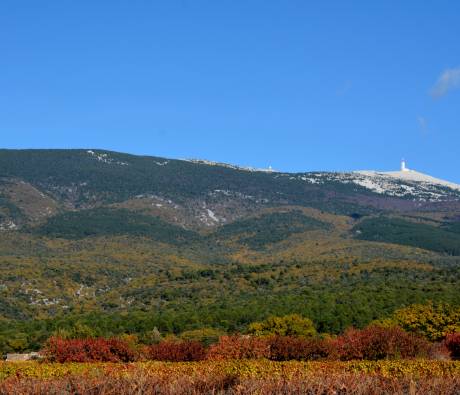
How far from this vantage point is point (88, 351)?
32.3 metres

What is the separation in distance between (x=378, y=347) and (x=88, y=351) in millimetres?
11415

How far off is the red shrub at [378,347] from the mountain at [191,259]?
86.0 ft

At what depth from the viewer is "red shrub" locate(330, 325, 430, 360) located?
3164 centimetres

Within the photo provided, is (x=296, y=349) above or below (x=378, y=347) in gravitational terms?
below

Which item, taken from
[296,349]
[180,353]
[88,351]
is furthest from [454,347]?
[88,351]

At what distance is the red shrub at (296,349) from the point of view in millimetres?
31938

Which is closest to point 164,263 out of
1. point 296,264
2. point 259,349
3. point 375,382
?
point 296,264

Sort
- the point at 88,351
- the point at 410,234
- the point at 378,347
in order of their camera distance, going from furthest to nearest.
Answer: the point at 410,234, the point at 88,351, the point at 378,347

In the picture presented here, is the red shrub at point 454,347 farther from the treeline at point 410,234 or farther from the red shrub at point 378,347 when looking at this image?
the treeline at point 410,234

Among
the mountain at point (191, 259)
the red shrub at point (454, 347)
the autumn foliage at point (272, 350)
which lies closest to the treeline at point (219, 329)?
the mountain at point (191, 259)

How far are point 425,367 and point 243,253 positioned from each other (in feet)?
426

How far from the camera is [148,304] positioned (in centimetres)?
8719

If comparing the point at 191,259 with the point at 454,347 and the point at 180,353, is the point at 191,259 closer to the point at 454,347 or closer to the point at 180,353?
the point at 454,347

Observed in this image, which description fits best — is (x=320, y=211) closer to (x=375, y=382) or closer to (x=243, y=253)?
(x=243, y=253)
